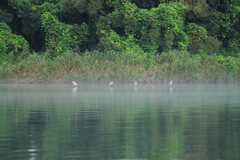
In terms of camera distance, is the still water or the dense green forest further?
the dense green forest

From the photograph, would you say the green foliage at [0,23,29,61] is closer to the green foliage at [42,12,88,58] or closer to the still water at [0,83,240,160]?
the green foliage at [42,12,88,58]

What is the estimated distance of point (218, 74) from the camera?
34750 mm

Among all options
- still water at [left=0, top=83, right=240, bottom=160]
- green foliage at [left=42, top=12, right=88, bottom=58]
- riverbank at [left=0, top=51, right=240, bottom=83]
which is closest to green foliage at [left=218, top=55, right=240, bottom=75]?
riverbank at [left=0, top=51, right=240, bottom=83]

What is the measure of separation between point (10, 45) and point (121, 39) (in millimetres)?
7832

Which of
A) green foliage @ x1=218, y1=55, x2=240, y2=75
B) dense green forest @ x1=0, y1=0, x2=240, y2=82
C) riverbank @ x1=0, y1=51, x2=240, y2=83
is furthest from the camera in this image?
green foliage @ x1=218, y1=55, x2=240, y2=75

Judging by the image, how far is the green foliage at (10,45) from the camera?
38.2 metres

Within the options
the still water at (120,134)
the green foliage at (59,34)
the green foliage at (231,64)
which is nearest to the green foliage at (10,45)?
the green foliage at (59,34)

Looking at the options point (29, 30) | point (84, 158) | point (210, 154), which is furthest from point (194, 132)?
point (29, 30)

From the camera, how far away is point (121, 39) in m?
39.2

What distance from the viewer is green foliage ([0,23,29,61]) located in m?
38.2

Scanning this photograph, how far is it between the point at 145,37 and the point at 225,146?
32182 mm

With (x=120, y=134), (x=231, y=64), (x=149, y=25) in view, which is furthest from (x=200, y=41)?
(x=120, y=134)

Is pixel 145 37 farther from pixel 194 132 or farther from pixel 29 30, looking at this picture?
pixel 194 132

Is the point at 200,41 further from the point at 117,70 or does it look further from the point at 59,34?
the point at 59,34
